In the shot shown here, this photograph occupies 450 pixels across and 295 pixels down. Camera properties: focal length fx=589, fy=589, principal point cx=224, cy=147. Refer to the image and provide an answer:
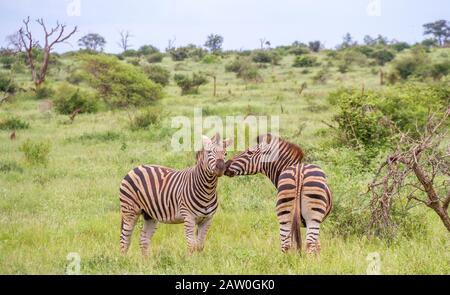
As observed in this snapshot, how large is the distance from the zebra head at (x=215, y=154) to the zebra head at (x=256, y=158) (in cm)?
33

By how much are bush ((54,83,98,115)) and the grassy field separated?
5127 mm

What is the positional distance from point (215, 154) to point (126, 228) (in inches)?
60.1

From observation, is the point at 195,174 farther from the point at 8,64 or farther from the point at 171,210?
the point at 8,64

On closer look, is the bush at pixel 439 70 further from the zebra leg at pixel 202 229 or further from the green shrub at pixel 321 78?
the zebra leg at pixel 202 229

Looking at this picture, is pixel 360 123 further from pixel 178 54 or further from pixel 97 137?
pixel 178 54

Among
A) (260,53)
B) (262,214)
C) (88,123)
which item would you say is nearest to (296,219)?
(262,214)

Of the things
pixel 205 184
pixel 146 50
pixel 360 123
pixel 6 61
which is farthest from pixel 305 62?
pixel 205 184

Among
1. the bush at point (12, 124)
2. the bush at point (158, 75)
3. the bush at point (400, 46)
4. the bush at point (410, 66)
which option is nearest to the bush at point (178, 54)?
the bush at point (400, 46)

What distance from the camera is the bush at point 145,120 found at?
Answer: 19500mm

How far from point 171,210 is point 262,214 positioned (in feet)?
7.46

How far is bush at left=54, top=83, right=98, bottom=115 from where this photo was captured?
24875 mm

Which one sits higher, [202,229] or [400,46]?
[400,46]

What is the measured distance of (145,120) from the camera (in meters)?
19.6
